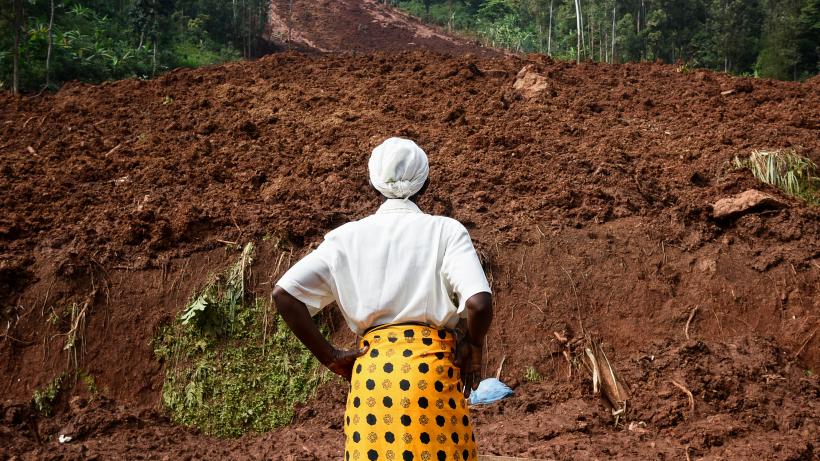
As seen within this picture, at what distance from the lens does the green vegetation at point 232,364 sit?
5207 millimetres

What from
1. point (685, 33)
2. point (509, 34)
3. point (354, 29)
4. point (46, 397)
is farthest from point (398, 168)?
point (354, 29)

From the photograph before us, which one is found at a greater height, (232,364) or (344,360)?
(344,360)

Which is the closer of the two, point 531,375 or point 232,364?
point 531,375

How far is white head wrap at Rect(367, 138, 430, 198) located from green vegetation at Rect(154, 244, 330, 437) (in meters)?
3.12

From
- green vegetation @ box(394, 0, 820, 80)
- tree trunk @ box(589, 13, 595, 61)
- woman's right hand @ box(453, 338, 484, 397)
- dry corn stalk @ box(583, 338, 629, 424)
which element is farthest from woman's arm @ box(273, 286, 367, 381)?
tree trunk @ box(589, 13, 595, 61)

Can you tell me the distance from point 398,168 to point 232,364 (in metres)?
3.45

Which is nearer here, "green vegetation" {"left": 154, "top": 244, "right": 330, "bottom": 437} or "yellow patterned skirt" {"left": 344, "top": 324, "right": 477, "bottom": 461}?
"yellow patterned skirt" {"left": 344, "top": 324, "right": 477, "bottom": 461}

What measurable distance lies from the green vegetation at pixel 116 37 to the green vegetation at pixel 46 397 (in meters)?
6.17

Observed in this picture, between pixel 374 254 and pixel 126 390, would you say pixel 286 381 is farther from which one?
pixel 374 254

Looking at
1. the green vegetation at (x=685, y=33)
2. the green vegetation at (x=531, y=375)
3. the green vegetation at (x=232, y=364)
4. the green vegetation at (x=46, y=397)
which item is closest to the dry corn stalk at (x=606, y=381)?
the green vegetation at (x=531, y=375)

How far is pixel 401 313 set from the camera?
229 cm

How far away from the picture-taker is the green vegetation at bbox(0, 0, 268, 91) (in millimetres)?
11703

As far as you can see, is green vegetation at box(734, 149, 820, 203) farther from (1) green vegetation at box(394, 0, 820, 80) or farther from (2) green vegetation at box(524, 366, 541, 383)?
(1) green vegetation at box(394, 0, 820, 80)

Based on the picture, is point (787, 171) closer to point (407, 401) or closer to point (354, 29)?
point (407, 401)
